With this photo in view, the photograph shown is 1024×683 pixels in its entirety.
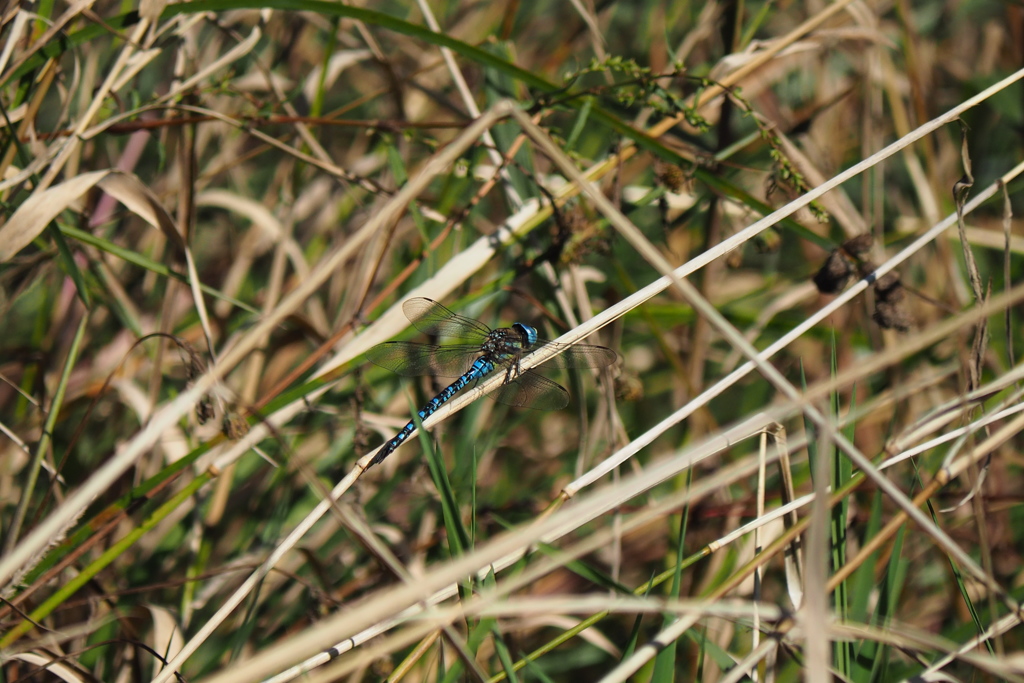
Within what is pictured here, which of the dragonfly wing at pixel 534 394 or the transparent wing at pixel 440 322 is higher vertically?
the transparent wing at pixel 440 322

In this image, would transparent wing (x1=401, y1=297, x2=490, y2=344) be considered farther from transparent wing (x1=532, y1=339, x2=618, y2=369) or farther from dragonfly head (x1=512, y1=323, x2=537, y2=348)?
transparent wing (x1=532, y1=339, x2=618, y2=369)

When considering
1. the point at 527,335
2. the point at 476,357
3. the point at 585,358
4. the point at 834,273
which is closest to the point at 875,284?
the point at 834,273

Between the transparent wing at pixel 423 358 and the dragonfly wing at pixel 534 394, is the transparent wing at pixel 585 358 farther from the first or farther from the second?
the transparent wing at pixel 423 358

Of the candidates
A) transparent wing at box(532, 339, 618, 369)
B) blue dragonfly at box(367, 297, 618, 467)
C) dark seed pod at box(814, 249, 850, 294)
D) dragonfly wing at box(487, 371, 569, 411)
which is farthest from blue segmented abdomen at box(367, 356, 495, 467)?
dark seed pod at box(814, 249, 850, 294)

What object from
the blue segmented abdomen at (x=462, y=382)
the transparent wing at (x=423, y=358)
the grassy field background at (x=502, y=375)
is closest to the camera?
the grassy field background at (x=502, y=375)

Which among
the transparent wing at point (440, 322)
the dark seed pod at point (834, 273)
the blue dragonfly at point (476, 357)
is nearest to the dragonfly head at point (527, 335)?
the blue dragonfly at point (476, 357)

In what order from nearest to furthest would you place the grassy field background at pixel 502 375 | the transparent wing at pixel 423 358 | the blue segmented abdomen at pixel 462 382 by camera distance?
the grassy field background at pixel 502 375 → the transparent wing at pixel 423 358 → the blue segmented abdomen at pixel 462 382

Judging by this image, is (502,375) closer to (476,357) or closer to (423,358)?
(423,358)

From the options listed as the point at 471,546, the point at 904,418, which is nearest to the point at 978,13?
the point at 904,418
